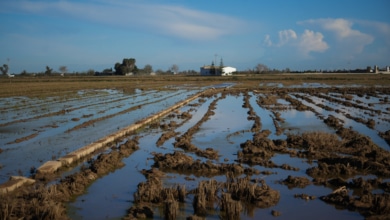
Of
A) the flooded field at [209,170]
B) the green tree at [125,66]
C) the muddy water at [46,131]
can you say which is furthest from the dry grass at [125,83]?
the green tree at [125,66]

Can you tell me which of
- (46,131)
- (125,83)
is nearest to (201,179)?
(46,131)

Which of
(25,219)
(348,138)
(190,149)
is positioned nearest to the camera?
(25,219)

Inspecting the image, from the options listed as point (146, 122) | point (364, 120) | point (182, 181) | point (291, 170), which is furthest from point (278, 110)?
point (182, 181)

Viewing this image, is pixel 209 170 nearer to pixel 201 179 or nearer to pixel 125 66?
pixel 201 179

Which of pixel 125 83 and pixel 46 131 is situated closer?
pixel 46 131

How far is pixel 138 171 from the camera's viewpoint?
8445 mm

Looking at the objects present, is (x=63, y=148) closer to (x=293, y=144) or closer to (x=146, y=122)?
(x=146, y=122)

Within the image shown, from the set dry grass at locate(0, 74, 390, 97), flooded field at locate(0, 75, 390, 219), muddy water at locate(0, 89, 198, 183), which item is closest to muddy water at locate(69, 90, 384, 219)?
flooded field at locate(0, 75, 390, 219)

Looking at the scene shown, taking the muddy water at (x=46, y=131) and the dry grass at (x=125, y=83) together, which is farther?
the dry grass at (x=125, y=83)

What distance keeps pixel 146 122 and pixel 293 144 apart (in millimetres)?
6474

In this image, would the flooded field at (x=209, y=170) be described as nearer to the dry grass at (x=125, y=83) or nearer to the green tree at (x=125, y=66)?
the dry grass at (x=125, y=83)

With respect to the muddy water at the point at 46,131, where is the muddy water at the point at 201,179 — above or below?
below

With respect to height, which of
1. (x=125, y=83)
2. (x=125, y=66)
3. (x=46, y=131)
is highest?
(x=125, y=66)

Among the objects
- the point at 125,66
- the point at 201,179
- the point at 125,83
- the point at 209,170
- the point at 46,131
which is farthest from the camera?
the point at 125,66
